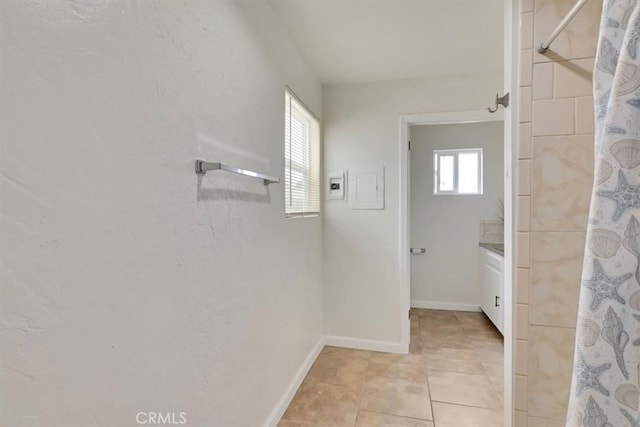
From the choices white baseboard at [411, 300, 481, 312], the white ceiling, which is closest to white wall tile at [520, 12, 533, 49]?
the white ceiling

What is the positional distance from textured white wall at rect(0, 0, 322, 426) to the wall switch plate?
1.26m

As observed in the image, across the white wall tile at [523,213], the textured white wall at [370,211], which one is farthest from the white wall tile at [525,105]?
the textured white wall at [370,211]

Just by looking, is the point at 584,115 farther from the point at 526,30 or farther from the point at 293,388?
the point at 293,388

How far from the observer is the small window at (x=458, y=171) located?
3867 millimetres

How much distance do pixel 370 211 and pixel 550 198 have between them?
155 cm

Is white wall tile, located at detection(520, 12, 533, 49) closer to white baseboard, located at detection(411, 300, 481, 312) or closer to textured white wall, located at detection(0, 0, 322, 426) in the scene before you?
textured white wall, located at detection(0, 0, 322, 426)

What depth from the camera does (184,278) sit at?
1077 mm

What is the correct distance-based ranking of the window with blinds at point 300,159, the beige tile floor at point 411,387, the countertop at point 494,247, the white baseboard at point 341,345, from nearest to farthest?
the beige tile floor at point 411,387
the window with blinds at point 300,159
the white baseboard at point 341,345
the countertop at point 494,247

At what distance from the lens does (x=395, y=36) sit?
2041mm

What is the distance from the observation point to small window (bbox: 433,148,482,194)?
3.87 metres

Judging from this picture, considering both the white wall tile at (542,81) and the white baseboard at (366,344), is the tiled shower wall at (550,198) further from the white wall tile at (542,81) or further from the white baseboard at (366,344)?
the white baseboard at (366,344)

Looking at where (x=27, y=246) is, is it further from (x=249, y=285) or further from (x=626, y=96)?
(x=626, y=96)

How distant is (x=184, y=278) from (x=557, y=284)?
146cm

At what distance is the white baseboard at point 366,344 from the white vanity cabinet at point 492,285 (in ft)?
3.13
